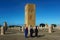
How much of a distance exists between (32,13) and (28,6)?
2.20 metres

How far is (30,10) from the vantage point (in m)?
46.5

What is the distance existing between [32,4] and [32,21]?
471cm

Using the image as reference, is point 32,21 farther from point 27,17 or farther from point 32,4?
point 32,4

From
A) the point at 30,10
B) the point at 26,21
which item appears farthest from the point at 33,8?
the point at 26,21

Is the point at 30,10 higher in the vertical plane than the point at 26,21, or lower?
higher

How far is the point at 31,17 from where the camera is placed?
4616 cm

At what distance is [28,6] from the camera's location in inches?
1816

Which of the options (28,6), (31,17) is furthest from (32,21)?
(28,6)

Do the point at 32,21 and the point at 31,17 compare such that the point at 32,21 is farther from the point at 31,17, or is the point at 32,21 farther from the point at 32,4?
the point at 32,4

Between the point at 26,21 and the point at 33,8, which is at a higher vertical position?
the point at 33,8

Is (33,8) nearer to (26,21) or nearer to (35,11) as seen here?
(35,11)

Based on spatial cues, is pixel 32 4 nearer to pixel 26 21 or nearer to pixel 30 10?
pixel 30 10

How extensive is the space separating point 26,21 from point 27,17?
1.22 m

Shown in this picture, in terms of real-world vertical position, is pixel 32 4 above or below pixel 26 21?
above
